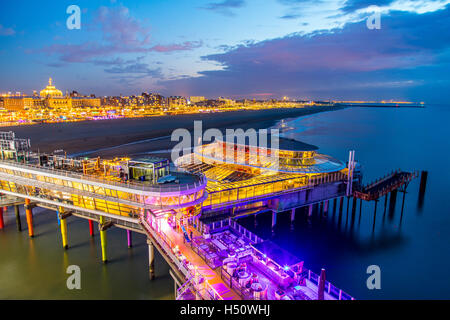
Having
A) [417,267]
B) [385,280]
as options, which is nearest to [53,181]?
[385,280]

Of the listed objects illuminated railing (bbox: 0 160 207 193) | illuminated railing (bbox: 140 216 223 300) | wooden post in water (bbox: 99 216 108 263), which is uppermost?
illuminated railing (bbox: 0 160 207 193)

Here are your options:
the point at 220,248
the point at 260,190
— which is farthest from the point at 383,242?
the point at 220,248

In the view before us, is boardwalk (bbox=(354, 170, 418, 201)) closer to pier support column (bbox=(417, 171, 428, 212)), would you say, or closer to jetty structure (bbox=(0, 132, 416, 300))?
jetty structure (bbox=(0, 132, 416, 300))

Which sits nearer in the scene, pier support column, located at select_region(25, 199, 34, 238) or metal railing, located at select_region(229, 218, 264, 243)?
metal railing, located at select_region(229, 218, 264, 243)

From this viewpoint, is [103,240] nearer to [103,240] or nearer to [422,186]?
[103,240]

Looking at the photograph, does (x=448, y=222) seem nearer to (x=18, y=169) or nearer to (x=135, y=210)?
(x=135, y=210)

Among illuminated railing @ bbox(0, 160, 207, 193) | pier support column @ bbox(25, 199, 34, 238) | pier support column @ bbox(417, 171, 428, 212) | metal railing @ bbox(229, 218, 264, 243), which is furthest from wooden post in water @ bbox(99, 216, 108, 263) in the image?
pier support column @ bbox(417, 171, 428, 212)

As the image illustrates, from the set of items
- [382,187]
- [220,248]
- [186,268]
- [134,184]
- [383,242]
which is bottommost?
[383,242]

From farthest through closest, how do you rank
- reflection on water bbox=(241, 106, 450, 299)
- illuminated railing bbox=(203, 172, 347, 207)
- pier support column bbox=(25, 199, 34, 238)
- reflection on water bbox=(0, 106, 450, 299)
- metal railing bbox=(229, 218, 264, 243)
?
1. pier support column bbox=(25, 199, 34, 238)
2. illuminated railing bbox=(203, 172, 347, 207)
3. reflection on water bbox=(241, 106, 450, 299)
4. metal railing bbox=(229, 218, 264, 243)
5. reflection on water bbox=(0, 106, 450, 299)
